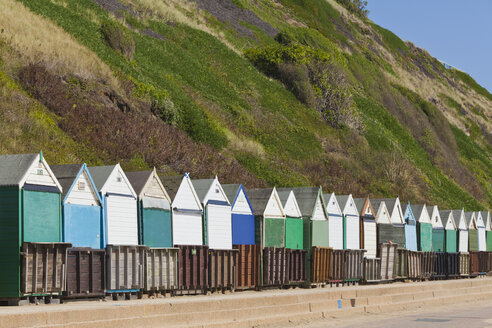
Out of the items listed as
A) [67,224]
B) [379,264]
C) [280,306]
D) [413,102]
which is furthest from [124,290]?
[413,102]

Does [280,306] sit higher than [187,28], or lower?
lower

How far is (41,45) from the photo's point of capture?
36.6 m

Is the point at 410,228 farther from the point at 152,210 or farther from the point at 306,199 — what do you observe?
the point at 152,210

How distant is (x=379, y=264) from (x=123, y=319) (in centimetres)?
2034

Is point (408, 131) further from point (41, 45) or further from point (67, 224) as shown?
point (67, 224)

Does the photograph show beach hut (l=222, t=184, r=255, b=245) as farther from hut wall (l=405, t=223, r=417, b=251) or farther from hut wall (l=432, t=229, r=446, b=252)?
hut wall (l=432, t=229, r=446, b=252)

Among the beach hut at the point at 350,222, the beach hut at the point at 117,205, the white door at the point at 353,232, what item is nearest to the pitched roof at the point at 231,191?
the beach hut at the point at 117,205

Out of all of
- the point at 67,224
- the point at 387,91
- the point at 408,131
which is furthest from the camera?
the point at 387,91

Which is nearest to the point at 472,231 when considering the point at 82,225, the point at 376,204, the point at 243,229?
the point at 376,204

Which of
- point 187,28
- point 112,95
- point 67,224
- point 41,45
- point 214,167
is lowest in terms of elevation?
point 67,224

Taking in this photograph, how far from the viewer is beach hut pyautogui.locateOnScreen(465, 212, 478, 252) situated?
44.3 metres

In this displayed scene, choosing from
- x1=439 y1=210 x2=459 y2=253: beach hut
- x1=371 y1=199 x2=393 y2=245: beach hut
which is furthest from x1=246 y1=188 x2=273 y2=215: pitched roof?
x1=439 y1=210 x2=459 y2=253: beach hut

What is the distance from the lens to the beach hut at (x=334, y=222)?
3023 cm

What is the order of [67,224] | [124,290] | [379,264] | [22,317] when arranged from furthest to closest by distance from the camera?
1. [379,264]
2. [124,290]
3. [67,224]
4. [22,317]
